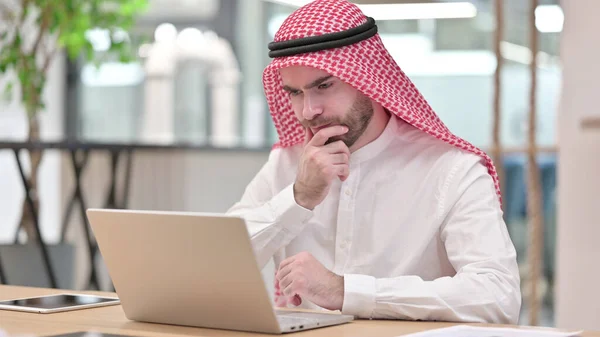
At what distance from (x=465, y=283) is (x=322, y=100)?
537mm

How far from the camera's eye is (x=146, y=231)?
5.40 ft

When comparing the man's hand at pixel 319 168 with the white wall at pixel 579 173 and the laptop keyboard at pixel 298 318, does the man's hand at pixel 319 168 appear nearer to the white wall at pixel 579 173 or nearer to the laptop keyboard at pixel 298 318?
the laptop keyboard at pixel 298 318

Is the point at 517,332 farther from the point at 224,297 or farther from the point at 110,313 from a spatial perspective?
the point at 110,313

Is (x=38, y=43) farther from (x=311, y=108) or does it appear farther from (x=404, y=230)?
(x=404, y=230)

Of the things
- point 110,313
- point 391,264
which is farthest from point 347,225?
point 110,313

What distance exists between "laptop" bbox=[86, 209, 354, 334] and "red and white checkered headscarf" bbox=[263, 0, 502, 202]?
1.87 feet

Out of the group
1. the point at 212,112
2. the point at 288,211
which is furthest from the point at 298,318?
the point at 212,112

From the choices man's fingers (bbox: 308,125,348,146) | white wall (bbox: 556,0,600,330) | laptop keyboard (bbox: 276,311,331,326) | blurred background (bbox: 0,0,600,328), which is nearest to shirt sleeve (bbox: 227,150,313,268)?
man's fingers (bbox: 308,125,348,146)

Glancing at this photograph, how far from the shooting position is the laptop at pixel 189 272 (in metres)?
1.55

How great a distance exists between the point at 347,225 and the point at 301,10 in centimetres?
48

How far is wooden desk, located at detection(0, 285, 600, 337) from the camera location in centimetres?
165

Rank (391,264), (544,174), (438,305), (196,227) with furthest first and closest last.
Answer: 1. (544,174)
2. (391,264)
3. (438,305)
4. (196,227)

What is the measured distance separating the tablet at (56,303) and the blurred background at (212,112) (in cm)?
159

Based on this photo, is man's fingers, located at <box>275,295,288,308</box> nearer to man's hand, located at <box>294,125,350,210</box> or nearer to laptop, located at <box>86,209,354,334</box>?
man's hand, located at <box>294,125,350,210</box>
